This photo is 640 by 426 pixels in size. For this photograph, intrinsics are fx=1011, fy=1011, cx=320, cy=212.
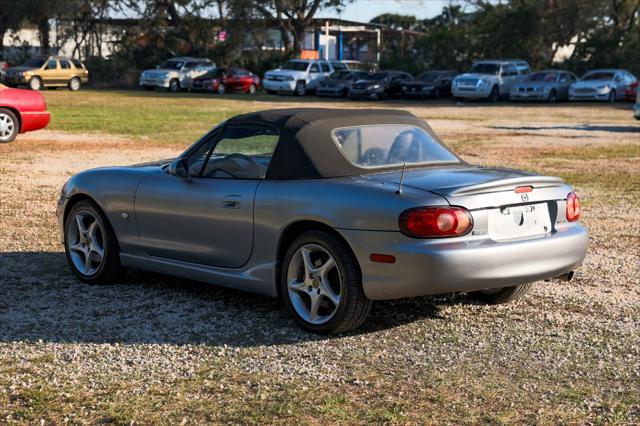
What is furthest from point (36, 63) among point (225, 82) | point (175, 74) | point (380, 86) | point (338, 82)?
point (380, 86)

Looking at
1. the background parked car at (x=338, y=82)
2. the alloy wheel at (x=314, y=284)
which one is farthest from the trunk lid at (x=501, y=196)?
the background parked car at (x=338, y=82)

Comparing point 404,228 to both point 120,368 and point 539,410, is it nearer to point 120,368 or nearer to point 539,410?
point 539,410

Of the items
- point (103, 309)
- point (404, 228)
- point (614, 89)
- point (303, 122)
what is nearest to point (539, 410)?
point (404, 228)

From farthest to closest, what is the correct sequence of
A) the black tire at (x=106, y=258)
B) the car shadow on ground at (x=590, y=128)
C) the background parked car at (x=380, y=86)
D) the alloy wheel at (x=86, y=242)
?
the background parked car at (x=380, y=86)
the car shadow on ground at (x=590, y=128)
the alloy wheel at (x=86, y=242)
the black tire at (x=106, y=258)

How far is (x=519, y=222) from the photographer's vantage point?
6.23 m

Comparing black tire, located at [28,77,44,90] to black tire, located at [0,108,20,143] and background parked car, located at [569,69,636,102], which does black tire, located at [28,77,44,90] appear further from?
black tire, located at [0,108,20,143]

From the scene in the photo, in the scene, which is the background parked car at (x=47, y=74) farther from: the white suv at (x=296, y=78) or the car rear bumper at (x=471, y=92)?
the car rear bumper at (x=471, y=92)

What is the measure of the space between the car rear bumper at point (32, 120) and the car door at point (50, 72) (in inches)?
1179

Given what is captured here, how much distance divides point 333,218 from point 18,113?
47.8ft

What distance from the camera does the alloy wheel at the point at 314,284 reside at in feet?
20.4

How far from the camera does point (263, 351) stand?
5.93 meters

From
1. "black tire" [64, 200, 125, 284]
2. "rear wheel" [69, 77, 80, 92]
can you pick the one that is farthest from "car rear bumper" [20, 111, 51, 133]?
"rear wheel" [69, 77, 80, 92]

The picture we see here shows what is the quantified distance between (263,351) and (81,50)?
65.2 metres

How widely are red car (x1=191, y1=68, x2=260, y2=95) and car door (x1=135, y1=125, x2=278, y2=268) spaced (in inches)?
1676
